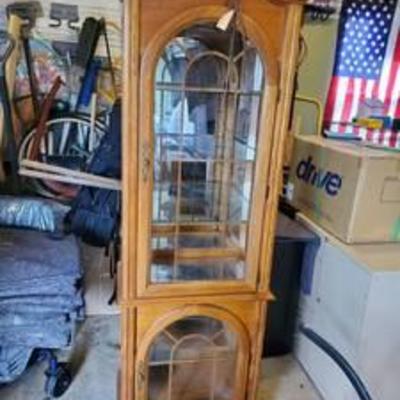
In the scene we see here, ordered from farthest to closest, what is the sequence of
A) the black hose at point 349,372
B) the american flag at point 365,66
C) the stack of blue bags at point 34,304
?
the american flag at point 365,66
the stack of blue bags at point 34,304
the black hose at point 349,372

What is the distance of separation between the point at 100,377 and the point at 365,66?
2257 millimetres

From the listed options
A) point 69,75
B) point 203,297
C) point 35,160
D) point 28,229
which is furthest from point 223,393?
point 69,75

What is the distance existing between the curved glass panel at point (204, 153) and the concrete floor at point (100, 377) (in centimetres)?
77

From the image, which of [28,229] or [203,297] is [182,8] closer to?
[203,297]

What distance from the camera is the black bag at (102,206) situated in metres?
2.40

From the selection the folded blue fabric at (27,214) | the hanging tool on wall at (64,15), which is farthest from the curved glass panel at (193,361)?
the hanging tool on wall at (64,15)

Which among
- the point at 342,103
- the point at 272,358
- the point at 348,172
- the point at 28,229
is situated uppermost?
the point at 342,103

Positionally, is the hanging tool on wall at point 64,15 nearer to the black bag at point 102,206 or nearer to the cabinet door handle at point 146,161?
the black bag at point 102,206

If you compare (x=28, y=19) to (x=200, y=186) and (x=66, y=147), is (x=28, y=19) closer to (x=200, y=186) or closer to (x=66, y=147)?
(x=66, y=147)

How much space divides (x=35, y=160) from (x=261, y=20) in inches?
73.0

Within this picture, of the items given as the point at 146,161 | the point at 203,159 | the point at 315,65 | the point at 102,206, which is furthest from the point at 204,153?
the point at 315,65

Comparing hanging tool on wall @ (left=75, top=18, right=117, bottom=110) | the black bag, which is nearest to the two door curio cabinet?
the black bag

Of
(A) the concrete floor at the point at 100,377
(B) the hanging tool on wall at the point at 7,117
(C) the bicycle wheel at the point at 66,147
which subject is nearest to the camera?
(A) the concrete floor at the point at 100,377

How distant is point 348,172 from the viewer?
1921 mm
